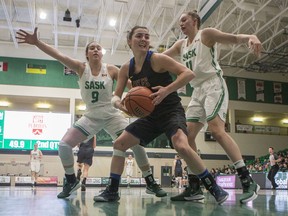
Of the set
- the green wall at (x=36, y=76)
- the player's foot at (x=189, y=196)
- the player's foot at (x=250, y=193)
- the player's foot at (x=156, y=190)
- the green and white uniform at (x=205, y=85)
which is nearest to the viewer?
the player's foot at (x=250, y=193)

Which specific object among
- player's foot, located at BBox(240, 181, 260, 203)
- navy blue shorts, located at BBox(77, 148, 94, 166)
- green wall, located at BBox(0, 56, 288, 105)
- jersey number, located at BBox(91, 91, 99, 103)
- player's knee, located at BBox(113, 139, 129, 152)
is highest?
green wall, located at BBox(0, 56, 288, 105)

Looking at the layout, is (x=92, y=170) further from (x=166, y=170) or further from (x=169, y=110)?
(x=169, y=110)

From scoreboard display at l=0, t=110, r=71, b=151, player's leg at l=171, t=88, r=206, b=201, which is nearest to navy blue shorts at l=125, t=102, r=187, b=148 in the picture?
A: player's leg at l=171, t=88, r=206, b=201

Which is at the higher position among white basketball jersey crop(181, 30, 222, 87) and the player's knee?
white basketball jersey crop(181, 30, 222, 87)

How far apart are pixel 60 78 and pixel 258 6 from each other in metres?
12.8

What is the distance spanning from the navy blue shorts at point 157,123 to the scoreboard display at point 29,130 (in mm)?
17369

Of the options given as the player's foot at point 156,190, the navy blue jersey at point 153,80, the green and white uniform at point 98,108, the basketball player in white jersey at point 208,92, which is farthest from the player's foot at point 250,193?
the green and white uniform at point 98,108

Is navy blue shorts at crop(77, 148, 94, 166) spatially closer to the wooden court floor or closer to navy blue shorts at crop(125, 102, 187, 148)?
the wooden court floor

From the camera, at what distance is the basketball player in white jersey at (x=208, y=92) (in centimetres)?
382

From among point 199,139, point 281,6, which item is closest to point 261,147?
point 199,139

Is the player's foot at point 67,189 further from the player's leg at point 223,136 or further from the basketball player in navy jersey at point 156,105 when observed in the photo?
the player's leg at point 223,136

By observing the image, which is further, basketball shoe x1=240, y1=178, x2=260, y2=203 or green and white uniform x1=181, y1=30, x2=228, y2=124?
green and white uniform x1=181, y1=30, x2=228, y2=124

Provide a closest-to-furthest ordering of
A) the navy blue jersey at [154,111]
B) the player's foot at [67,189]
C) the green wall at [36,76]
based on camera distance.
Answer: the navy blue jersey at [154,111] → the player's foot at [67,189] → the green wall at [36,76]

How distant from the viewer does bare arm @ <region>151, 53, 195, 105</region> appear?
11.1ft
